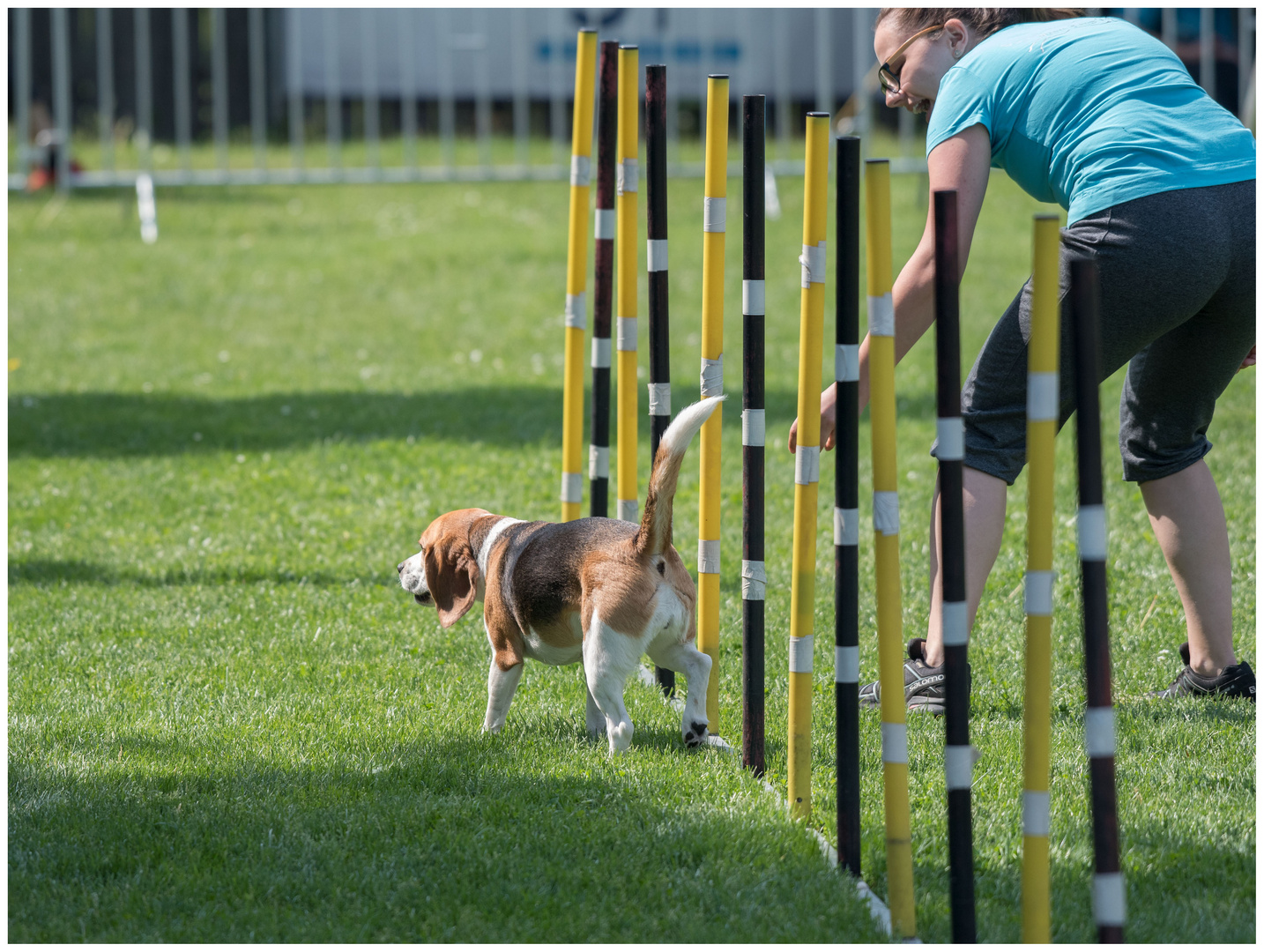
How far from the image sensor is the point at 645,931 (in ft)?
A: 9.15

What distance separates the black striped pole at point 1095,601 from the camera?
2.18m

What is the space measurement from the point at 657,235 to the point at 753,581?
103 centimetres

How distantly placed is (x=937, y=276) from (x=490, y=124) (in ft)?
58.5

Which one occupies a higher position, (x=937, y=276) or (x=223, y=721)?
(x=937, y=276)

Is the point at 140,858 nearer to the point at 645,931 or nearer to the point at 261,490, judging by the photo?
the point at 645,931

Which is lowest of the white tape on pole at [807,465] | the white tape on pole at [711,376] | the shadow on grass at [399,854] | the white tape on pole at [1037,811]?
the shadow on grass at [399,854]

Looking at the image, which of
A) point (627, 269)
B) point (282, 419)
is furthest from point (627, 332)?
point (282, 419)

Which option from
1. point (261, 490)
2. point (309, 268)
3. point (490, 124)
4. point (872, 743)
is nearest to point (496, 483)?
point (261, 490)

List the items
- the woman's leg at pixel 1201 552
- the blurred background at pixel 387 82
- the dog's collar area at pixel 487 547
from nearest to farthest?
the dog's collar area at pixel 487 547, the woman's leg at pixel 1201 552, the blurred background at pixel 387 82

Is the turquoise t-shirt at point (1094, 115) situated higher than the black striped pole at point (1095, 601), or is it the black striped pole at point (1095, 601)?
the turquoise t-shirt at point (1094, 115)

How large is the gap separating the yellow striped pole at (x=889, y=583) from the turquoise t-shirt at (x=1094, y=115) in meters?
0.92

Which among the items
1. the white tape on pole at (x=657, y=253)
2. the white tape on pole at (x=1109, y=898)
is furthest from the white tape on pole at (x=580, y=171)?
the white tape on pole at (x=1109, y=898)

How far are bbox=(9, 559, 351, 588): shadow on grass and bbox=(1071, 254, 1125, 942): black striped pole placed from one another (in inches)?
149

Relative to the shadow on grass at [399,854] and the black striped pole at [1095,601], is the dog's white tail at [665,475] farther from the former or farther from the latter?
the black striped pole at [1095,601]
